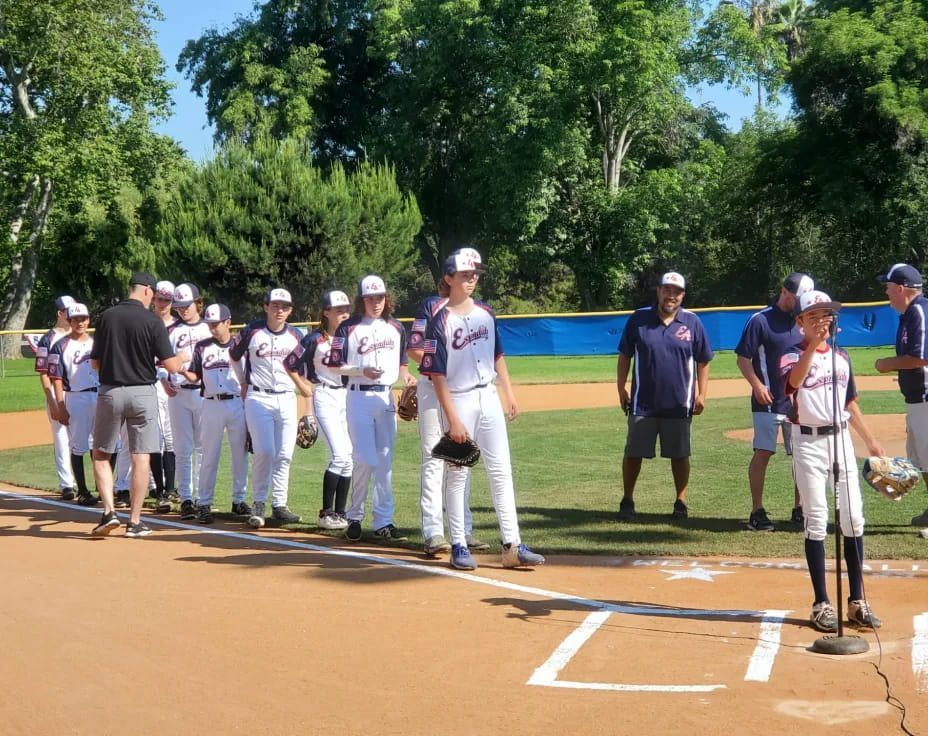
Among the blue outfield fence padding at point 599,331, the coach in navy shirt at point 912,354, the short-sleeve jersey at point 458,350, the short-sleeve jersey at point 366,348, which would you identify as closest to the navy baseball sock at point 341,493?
the short-sleeve jersey at point 366,348

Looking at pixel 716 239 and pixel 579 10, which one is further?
pixel 716 239

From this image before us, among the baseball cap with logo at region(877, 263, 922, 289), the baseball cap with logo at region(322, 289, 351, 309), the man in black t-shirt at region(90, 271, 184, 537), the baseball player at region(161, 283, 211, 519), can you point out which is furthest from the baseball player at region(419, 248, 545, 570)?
the baseball player at region(161, 283, 211, 519)

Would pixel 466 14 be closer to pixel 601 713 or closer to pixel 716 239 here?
pixel 716 239

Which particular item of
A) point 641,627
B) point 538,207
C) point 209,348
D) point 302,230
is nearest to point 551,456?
point 209,348

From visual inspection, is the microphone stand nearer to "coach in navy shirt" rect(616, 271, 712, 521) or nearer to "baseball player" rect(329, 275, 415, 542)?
"coach in navy shirt" rect(616, 271, 712, 521)

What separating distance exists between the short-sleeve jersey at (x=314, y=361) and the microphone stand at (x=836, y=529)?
4.64 metres

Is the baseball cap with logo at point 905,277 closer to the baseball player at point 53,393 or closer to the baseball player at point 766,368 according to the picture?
the baseball player at point 766,368

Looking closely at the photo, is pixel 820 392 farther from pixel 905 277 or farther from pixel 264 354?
pixel 264 354

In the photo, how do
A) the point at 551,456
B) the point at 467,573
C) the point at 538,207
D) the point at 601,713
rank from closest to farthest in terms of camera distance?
1. the point at 601,713
2. the point at 467,573
3. the point at 551,456
4. the point at 538,207

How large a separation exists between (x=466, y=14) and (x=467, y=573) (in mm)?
43368

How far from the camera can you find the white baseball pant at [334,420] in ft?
31.5

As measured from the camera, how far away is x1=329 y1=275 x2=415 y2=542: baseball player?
29.2 feet

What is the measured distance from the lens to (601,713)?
4.73 metres

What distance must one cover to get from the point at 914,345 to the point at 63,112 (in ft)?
146
